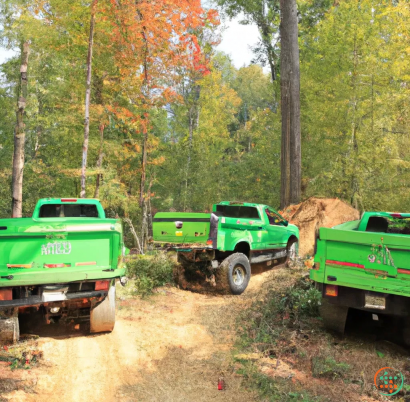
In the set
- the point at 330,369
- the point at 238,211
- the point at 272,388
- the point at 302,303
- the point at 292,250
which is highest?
the point at 238,211

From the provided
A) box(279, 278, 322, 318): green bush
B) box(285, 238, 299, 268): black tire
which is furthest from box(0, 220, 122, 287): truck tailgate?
box(285, 238, 299, 268): black tire

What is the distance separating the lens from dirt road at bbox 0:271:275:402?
4613 mm

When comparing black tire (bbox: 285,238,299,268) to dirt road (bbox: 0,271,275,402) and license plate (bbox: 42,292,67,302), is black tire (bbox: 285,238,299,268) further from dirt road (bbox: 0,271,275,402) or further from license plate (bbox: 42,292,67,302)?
license plate (bbox: 42,292,67,302)

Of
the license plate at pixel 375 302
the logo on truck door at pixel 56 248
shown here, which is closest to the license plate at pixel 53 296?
the logo on truck door at pixel 56 248

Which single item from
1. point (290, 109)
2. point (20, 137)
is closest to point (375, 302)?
point (290, 109)

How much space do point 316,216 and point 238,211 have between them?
390cm

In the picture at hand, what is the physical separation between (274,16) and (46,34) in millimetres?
16911

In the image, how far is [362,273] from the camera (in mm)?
5418

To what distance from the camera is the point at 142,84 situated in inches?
655

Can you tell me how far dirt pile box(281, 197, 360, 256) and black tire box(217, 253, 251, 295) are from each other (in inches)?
174

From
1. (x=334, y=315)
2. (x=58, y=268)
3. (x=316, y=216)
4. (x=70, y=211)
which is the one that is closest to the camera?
(x=58, y=268)

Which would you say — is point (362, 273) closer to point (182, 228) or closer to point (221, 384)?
point (221, 384)

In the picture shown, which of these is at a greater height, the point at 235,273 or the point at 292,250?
the point at 292,250

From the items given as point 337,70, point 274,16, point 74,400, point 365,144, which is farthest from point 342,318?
point 274,16
